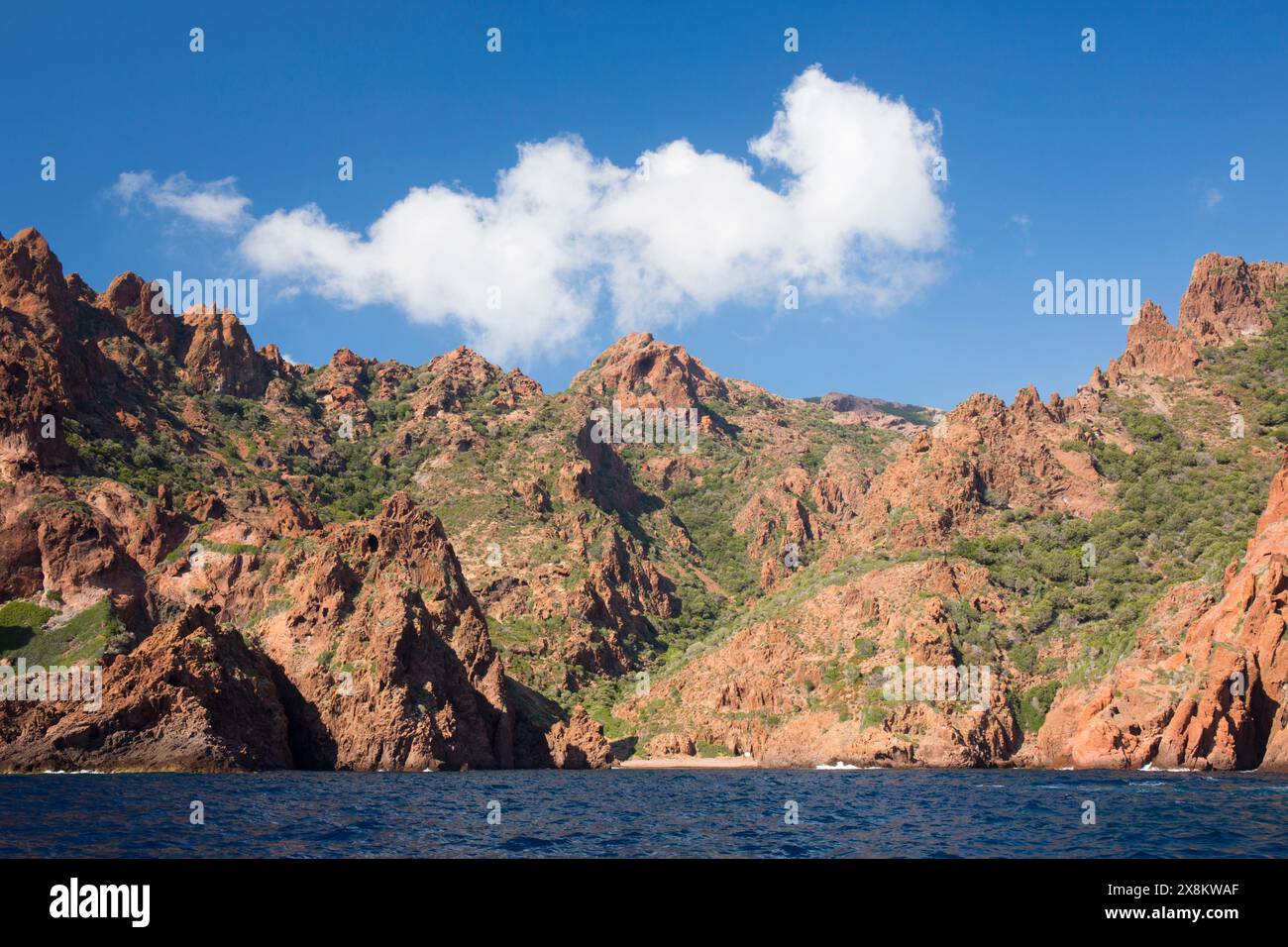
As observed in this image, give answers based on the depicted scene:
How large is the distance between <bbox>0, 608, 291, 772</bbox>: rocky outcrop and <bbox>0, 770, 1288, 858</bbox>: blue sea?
477 cm

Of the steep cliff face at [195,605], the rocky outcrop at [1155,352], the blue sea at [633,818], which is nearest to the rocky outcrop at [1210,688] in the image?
the blue sea at [633,818]

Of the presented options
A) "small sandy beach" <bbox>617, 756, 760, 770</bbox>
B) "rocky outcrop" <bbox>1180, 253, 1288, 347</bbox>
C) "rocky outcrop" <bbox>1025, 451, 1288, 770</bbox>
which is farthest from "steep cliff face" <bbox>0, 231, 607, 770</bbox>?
"rocky outcrop" <bbox>1180, 253, 1288, 347</bbox>

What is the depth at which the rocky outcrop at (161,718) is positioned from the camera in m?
71.8

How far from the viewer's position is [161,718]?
75.4 meters

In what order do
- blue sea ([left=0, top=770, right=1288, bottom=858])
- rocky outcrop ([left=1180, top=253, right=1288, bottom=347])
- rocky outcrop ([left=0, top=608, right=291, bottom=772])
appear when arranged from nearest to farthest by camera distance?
blue sea ([left=0, top=770, right=1288, bottom=858]), rocky outcrop ([left=0, top=608, right=291, bottom=772]), rocky outcrop ([left=1180, top=253, right=1288, bottom=347])

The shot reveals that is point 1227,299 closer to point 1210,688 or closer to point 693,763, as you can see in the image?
point 1210,688

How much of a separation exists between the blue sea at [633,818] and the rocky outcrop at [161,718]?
15.7ft

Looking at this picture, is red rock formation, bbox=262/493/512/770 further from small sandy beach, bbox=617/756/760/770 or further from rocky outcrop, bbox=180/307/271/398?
rocky outcrop, bbox=180/307/271/398

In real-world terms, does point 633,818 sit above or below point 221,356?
below

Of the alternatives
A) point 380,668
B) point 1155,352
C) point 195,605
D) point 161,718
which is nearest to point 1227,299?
point 1155,352

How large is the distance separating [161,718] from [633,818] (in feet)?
152

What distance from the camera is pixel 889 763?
103 m

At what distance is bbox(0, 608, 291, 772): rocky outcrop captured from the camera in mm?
71750
